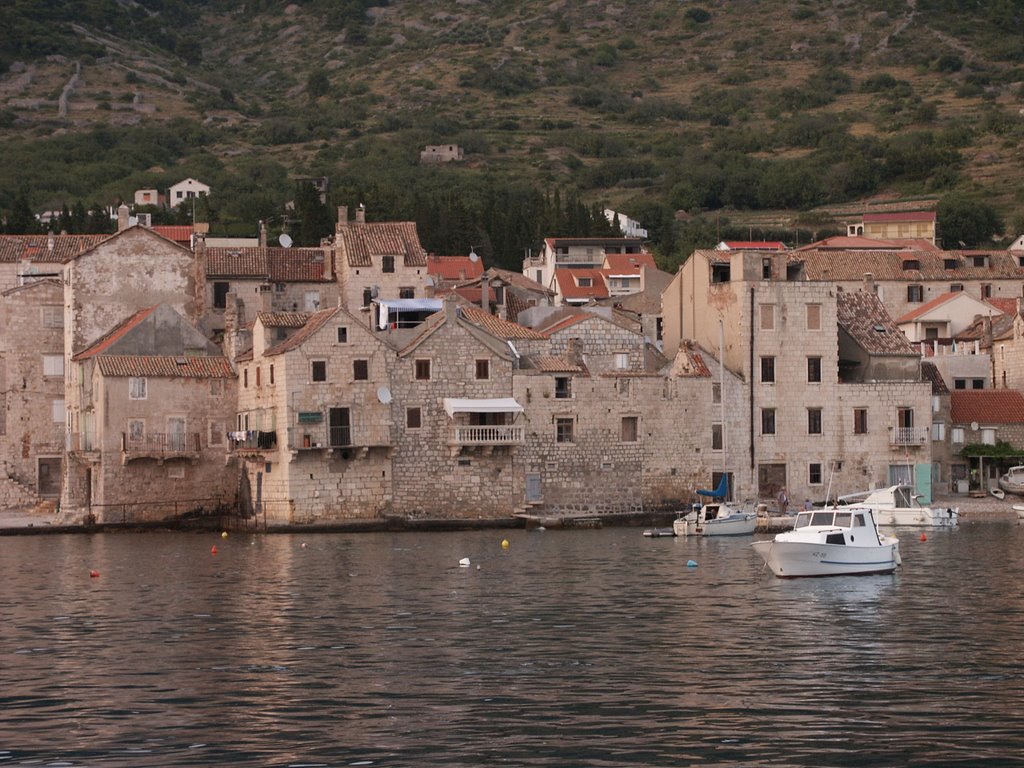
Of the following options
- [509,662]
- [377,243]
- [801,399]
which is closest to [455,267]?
[377,243]

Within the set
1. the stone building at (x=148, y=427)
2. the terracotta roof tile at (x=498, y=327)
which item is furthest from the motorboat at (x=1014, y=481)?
the stone building at (x=148, y=427)

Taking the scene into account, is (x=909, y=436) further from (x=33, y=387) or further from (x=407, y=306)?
(x=33, y=387)

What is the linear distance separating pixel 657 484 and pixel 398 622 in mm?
32363

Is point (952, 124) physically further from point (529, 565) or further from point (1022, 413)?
point (529, 565)

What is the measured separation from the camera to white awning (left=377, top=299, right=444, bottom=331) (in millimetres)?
76375

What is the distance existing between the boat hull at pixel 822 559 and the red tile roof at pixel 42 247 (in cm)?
4112

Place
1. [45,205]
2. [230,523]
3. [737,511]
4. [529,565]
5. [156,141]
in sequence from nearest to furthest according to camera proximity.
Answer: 1. [529,565]
2. [737,511]
3. [230,523]
4. [45,205]
5. [156,141]

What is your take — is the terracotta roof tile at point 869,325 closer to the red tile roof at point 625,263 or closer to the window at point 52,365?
the window at point 52,365

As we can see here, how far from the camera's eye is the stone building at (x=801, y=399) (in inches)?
2906

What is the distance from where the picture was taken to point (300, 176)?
175 metres

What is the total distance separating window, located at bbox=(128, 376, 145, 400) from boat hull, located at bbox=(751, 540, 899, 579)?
28582 mm

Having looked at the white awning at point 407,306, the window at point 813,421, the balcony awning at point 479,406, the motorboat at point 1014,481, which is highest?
the white awning at point 407,306

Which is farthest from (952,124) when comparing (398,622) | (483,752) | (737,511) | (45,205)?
(483,752)

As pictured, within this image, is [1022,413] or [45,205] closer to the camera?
[1022,413]
